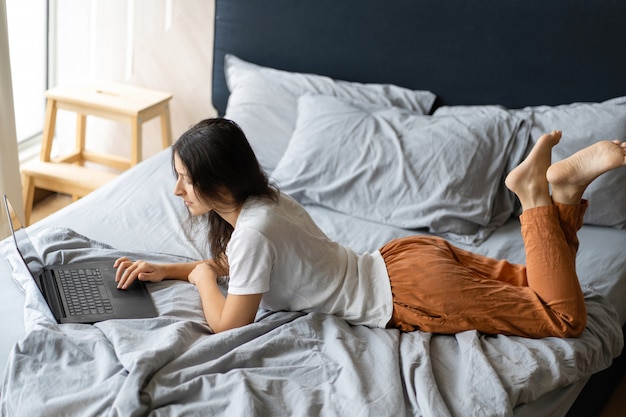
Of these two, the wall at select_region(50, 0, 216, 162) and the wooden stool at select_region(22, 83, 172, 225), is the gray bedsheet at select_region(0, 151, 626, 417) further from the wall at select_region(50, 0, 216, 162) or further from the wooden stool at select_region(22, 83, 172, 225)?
the wall at select_region(50, 0, 216, 162)

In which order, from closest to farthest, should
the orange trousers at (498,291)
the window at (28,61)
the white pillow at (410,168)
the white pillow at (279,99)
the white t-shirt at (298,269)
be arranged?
the white t-shirt at (298,269) < the orange trousers at (498,291) < the white pillow at (410,168) < the white pillow at (279,99) < the window at (28,61)

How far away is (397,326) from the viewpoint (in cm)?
189

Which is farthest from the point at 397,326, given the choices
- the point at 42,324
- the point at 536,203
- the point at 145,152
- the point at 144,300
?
the point at 145,152

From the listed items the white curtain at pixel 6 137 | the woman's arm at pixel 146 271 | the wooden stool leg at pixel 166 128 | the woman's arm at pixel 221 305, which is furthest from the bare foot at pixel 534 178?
the wooden stool leg at pixel 166 128

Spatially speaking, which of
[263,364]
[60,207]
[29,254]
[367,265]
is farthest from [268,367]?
[60,207]

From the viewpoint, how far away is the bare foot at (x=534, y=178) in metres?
1.99

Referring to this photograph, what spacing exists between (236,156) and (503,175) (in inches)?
40.0

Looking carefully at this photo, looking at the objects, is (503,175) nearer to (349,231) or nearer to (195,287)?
(349,231)

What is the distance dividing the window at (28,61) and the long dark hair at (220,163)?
1898 millimetres

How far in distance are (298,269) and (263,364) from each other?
0.24 metres

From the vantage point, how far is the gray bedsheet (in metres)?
1.54

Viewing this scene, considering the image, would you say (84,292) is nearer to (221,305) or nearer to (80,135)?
(221,305)

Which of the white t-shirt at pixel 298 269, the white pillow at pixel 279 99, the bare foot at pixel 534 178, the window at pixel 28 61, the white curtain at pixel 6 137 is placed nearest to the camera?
the white t-shirt at pixel 298 269

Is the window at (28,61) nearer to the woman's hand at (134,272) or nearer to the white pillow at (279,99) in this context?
the white pillow at (279,99)
